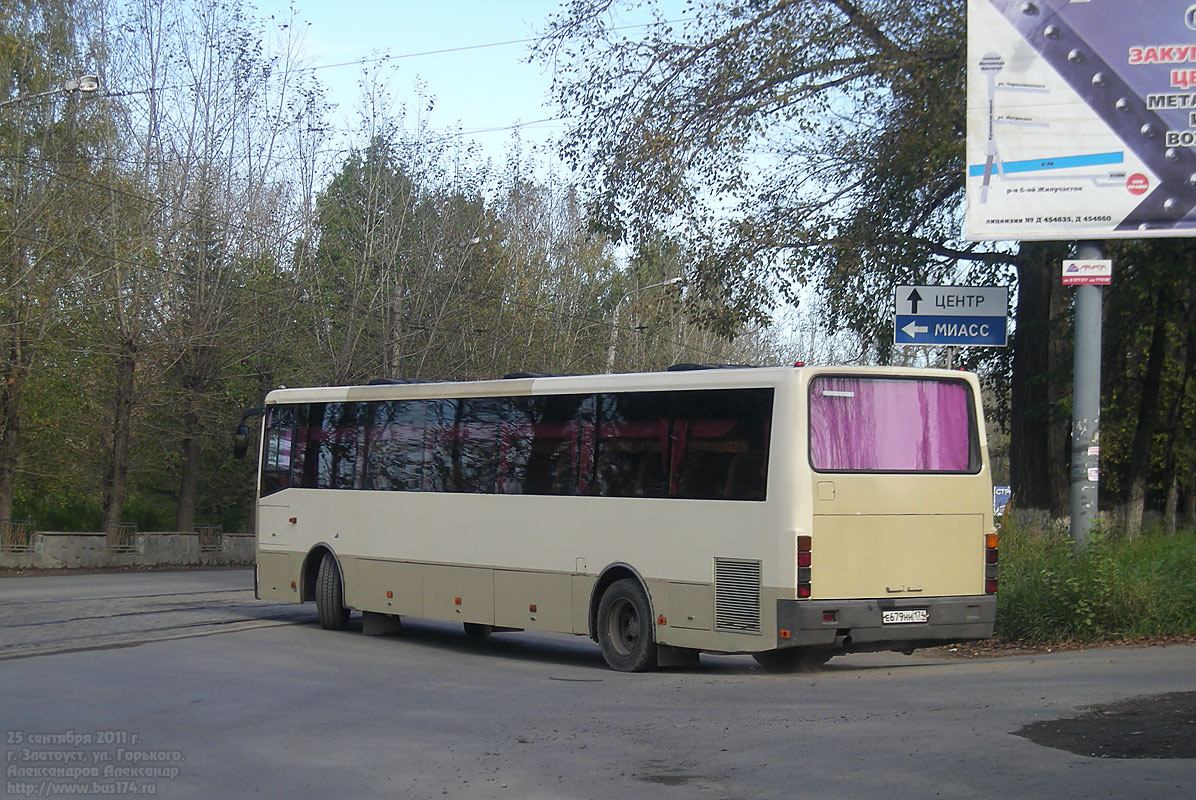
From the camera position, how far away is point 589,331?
182ft

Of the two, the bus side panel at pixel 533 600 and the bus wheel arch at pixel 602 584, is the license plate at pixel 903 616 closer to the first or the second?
the bus wheel arch at pixel 602 584

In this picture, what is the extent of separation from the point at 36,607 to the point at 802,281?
13.2 meters

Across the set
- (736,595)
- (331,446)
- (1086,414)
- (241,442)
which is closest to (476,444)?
(331,446)

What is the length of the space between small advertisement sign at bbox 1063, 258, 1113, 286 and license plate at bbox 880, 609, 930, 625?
15.1ft

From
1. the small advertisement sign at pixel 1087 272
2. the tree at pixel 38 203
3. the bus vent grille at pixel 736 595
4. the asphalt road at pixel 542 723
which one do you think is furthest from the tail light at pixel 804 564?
the tree at pixel 38 203

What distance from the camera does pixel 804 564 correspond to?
12461 mm

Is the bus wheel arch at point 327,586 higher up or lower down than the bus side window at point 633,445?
lower down

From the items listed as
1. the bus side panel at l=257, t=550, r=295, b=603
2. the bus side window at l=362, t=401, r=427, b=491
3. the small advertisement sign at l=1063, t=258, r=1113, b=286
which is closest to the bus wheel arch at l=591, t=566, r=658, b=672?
the bus side window at l=362, t=401, r=427, b=491

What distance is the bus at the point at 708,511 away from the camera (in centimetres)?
1272

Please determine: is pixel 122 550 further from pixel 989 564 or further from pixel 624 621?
pixel 989 564

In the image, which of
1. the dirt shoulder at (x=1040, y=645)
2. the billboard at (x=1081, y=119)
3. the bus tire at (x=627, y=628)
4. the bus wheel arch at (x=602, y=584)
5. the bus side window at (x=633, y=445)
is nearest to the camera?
the bus tire at (x=627, y=628)

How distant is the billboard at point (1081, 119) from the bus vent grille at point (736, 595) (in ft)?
17.0

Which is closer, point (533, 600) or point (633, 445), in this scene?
point (633, 445)

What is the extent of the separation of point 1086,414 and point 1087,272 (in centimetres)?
160
